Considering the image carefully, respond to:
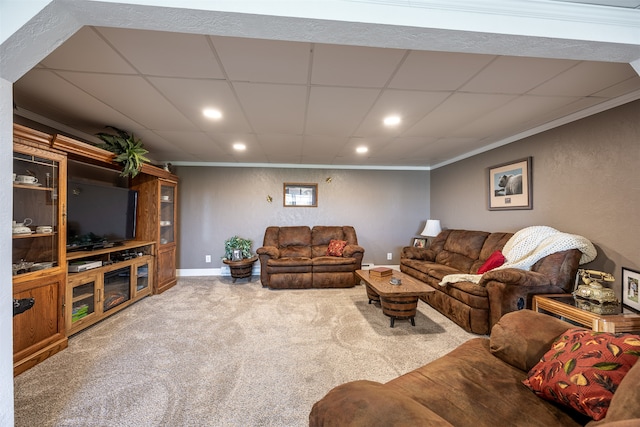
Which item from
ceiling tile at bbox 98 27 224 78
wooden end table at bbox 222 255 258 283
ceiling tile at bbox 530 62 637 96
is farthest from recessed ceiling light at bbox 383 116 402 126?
wooden end table at bbox 222 255 258 283

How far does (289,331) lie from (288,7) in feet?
8.72

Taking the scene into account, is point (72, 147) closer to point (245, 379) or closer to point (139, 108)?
point (139, 108)

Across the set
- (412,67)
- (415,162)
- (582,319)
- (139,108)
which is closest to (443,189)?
(415,162)

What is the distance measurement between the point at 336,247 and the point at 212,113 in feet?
9.91

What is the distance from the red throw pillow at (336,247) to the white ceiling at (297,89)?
2.07 m

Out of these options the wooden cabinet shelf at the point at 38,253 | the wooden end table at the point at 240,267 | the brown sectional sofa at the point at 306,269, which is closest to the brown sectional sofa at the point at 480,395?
the wooden cabinet shelf at the point at 38,253

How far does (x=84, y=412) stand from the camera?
1.52 metres

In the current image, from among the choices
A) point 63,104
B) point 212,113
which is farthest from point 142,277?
point 212,113

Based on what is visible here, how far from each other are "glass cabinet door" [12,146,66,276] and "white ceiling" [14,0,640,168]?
595 mm

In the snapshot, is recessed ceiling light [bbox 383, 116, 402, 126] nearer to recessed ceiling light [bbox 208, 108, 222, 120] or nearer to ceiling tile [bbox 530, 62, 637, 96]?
ceiling tile [bbox 530, 62, 637, 96]

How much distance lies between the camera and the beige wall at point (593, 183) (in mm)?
2113

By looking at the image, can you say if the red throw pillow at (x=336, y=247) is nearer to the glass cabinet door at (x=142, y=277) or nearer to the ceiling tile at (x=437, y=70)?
the glass cabinet door at (x=142, y=277)

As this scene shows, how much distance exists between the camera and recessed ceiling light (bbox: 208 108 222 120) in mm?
2436

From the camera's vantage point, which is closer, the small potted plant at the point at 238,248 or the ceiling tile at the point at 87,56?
the ceiling tile at the point at 87,56
